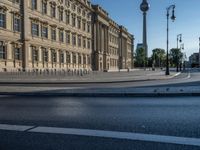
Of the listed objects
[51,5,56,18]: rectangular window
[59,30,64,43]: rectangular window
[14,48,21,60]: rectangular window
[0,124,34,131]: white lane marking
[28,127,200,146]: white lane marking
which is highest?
[51,5,56,18]: rectangular window

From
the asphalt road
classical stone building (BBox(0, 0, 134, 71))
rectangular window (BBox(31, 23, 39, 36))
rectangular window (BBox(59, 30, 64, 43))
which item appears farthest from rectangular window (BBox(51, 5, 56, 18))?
the asphalt road

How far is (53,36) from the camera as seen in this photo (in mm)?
64812

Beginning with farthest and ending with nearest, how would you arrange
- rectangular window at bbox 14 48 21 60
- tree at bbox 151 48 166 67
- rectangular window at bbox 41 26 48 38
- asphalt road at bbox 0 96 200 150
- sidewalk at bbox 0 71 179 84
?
tree at bbox 151 48 166 67 → rectangular window at bbox 41 26 48 38 → rectangular window at bbox 14 48 21 60 → sidewalk at bbox 0 71 179 84 → asphalt road at bbox 0 96 200 150

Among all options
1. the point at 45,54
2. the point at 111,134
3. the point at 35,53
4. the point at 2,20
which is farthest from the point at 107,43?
the point at 111,134

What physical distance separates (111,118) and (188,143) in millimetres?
3334

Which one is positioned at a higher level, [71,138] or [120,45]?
[120,45]

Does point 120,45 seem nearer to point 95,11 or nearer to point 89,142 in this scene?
point 95,11

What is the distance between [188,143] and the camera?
6.49 meters

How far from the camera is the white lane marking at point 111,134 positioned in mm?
6691

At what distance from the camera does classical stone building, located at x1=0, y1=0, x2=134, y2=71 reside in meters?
48.8

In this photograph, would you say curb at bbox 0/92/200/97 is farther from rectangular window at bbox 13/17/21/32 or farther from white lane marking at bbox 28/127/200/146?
rectangular window at bbox 13/17/21/32

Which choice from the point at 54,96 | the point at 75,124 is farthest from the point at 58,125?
the point at 54,96

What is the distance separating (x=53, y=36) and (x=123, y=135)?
58863 mm

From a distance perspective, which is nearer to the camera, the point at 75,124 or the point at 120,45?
the point at 75,124
